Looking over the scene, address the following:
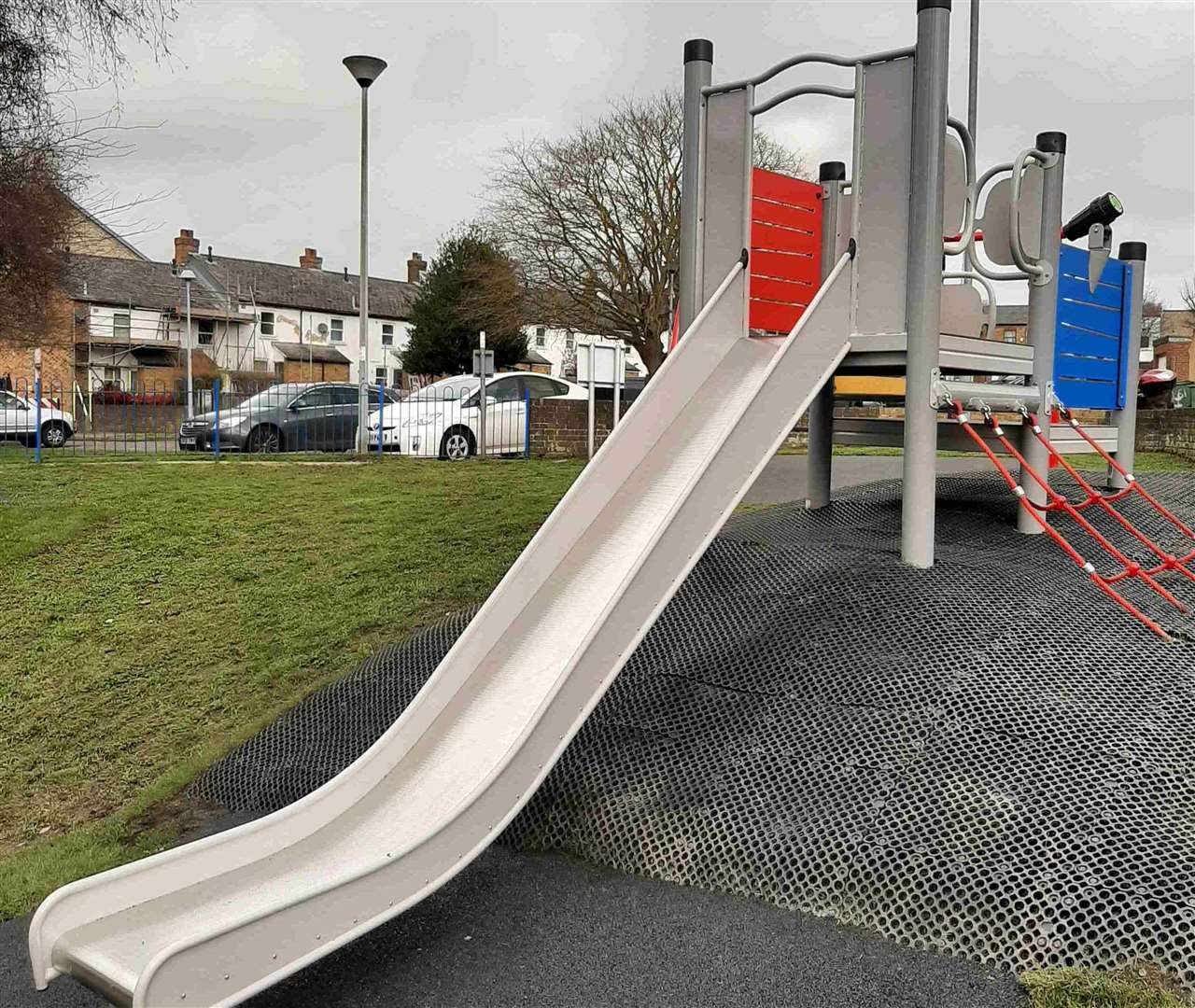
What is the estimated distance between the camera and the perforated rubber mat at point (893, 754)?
Result: 315cm

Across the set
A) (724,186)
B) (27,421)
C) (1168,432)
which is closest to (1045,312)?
(724,186)

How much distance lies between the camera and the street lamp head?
16.5 meters

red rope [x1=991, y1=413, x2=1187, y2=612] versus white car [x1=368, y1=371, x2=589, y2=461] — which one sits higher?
white car [x1=368, y1=371, x2=589, y2=461]

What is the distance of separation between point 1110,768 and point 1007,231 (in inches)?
161

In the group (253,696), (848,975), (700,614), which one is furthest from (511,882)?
(253,696)

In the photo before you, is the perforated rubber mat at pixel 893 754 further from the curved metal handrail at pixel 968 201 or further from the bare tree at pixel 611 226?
the bare tree at pixel 611 226

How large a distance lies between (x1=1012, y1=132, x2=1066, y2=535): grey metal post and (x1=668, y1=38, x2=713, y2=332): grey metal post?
82.7 inches

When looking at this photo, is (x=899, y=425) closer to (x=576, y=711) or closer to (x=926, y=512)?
(x=926, y=512)

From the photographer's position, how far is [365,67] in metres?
16.6

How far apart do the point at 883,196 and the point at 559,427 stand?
12.5 metres

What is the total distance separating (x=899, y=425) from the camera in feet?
22.3

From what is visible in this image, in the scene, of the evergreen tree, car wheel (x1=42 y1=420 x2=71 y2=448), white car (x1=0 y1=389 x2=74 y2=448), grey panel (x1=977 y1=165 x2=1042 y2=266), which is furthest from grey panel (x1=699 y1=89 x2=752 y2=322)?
the evergreen tree

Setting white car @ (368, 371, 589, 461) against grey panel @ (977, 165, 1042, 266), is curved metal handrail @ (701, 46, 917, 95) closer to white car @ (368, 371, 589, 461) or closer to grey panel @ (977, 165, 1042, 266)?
grey panel @ (977, 165, 1042, 266)

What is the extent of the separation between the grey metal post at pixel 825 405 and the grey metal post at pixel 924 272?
1.48 metres
